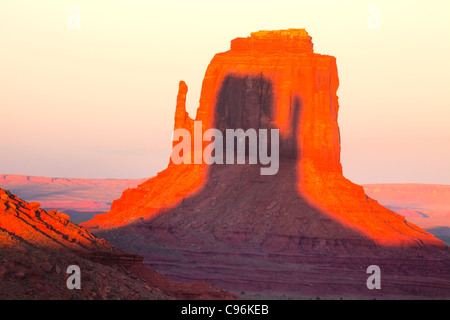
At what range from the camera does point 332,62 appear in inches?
4060

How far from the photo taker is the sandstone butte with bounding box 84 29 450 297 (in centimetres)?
8412

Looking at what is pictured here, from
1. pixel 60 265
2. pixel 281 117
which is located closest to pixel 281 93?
pixel 281 117

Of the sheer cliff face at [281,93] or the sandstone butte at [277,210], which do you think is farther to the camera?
the sheer cliff face at [281,93]

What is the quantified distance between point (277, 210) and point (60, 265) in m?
60.8

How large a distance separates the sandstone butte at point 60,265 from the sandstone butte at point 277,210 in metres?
39.3

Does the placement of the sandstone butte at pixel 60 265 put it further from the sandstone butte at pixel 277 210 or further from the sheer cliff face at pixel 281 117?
the sheer cliff face at pixel 281 117

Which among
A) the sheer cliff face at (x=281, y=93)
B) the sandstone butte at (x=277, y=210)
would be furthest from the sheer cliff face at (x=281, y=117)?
the sandstone butte at (x=277, y=210)

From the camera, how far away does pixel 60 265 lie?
1292 inches

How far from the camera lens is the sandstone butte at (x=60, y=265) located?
3083 centimetres

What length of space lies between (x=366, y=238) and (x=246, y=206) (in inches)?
489

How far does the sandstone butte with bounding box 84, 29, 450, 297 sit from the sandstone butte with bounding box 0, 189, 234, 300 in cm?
3931

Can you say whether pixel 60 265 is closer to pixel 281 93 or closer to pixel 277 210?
pixel 277 210
